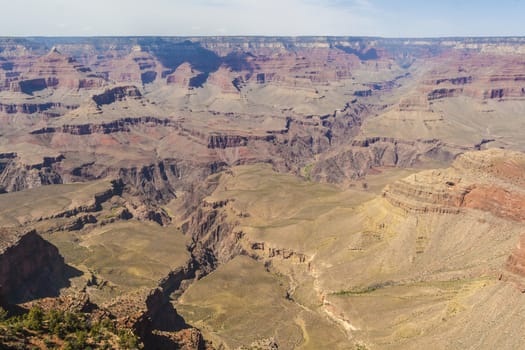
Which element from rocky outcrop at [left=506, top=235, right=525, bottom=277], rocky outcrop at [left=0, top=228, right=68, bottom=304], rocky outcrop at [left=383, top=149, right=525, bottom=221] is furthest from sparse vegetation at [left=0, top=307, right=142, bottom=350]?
rocky outcrop at [left=383, top=149, right=525, bottom=221]

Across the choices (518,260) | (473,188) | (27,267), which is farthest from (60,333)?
(473,188)

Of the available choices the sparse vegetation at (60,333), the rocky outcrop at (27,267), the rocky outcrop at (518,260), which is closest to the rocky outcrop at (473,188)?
the rocky outcrop at (518,260)

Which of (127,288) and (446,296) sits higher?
(446,296)

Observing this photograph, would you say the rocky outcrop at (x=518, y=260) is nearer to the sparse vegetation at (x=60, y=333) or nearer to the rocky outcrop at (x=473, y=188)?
the rocky outcrop at (x=473, y=188)

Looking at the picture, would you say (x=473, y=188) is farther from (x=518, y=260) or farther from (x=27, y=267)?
(x=27, y=267)

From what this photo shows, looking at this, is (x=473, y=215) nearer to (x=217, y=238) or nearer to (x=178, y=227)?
(x=217, y=238)

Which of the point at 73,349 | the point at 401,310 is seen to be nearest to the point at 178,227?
the point at 401,310

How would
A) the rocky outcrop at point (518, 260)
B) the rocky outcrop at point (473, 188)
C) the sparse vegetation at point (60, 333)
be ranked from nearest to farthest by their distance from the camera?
the sparse vegetation at point (60, 333) < the rocky outcrop at point (518, 260) < the rocky outcrop at point (473, 188)

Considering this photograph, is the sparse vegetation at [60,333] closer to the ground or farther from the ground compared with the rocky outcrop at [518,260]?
farther from the ground
